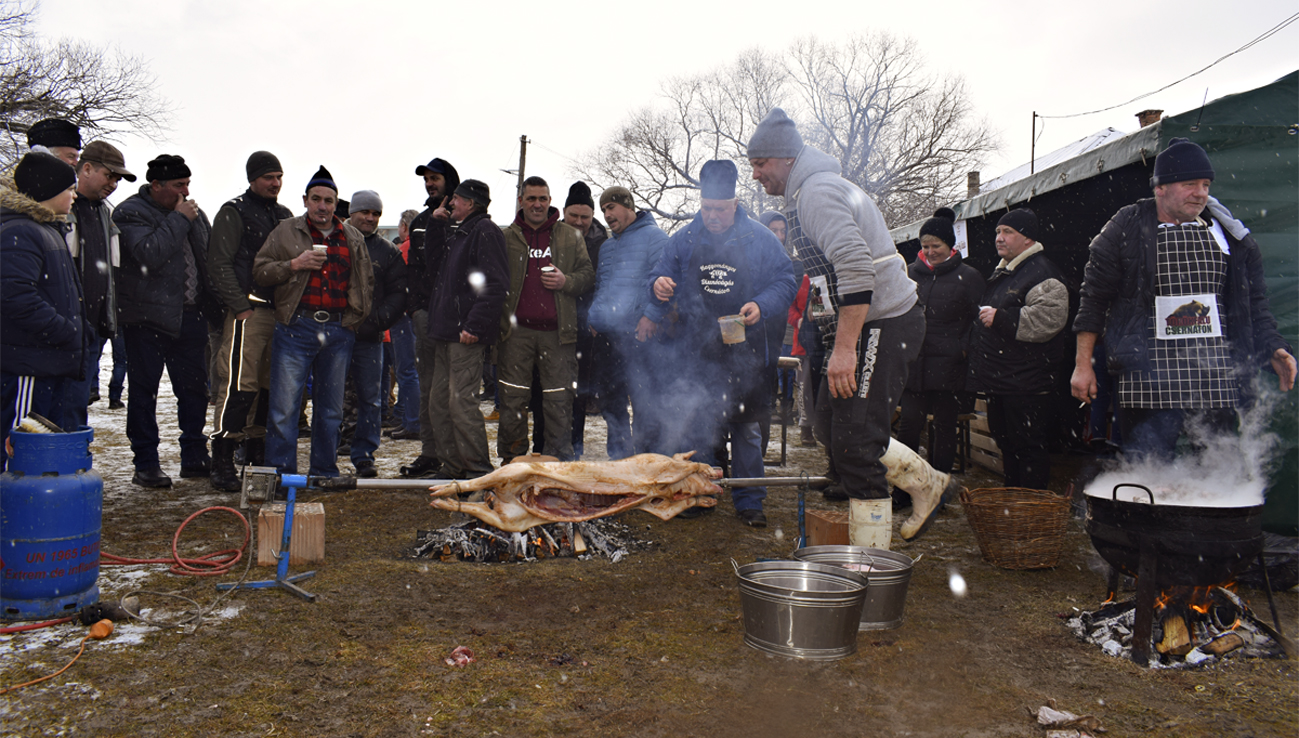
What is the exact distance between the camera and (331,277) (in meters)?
5.83

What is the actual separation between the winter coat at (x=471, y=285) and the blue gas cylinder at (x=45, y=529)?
2756 mm

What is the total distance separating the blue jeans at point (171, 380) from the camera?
5.85 meters

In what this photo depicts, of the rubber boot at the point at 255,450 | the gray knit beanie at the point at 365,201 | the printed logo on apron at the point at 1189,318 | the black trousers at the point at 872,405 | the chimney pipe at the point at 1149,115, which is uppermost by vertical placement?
the chimney pipe at the point at 1149,115

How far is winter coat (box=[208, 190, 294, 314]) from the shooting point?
18.7 feet

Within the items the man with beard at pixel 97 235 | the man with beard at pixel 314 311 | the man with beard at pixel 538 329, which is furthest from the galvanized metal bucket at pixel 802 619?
the man with beard at pixel 97 235

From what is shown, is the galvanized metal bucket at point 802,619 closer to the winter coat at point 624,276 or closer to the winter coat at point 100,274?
the winter coat at point 624,276

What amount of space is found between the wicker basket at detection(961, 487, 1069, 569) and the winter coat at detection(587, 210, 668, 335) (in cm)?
297

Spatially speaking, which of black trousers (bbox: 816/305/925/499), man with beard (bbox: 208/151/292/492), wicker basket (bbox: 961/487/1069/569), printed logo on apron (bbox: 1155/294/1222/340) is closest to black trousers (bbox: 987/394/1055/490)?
wicker basket (bbox: 961/487/1069/569)

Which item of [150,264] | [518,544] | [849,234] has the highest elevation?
[150,264]

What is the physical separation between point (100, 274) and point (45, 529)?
9.39 feet

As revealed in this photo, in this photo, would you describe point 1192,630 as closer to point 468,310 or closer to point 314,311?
point 468,310

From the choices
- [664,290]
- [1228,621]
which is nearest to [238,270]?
[664,290]

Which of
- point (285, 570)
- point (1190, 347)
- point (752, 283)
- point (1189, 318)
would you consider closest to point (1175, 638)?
point (1190, 347)

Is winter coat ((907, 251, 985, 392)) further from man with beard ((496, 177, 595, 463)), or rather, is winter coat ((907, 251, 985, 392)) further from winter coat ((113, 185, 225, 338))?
winter coat ((113, 185, 225, 338))
